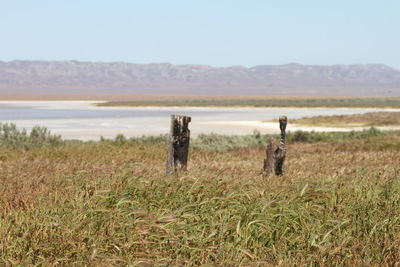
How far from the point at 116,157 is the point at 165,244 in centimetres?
1103

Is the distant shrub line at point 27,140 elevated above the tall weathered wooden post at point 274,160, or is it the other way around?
the tall weathered wooden post at point 274,160

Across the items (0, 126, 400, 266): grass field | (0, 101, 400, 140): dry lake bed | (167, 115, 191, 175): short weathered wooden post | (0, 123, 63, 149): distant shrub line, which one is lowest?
(0, 101, 400, 140): dry lake bed

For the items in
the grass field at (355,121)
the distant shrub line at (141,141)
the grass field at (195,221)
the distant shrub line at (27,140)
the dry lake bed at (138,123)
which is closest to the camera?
the grass field at (195,221)

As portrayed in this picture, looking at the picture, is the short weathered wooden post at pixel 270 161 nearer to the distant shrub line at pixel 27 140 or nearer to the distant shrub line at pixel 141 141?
the distant shrub line at pixel 141 141

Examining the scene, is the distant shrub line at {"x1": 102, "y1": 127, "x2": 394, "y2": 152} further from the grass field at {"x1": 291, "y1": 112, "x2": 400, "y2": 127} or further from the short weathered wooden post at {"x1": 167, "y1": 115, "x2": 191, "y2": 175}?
the grass field at {"x1": 291, "y1": 112, "x2": 400, "y2": 127}

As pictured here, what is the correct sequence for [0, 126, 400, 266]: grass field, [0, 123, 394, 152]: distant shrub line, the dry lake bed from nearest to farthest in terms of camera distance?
[0, 126, 400, 266]: grass field → [0, 123, 394, 152]: distant shrub line → the dry lake bed

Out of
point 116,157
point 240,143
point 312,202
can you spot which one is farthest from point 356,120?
point 312,202

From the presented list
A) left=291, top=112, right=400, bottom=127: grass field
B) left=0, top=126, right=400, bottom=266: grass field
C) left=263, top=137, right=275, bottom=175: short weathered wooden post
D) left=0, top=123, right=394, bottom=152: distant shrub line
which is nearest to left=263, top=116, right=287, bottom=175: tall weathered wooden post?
left=263, top=137, right=275, bottom=175: short weathered wooden post

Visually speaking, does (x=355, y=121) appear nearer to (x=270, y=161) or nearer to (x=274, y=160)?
(x=274, y=160)

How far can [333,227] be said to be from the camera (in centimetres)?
752

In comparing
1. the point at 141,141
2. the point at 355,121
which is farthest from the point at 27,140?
the point at 355,121

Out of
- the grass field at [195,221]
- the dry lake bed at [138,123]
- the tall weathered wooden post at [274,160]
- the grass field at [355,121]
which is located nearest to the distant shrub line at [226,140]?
the tall weathered wooden post at [274,160]

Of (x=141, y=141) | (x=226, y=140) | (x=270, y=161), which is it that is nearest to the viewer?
(x=270, y=161)

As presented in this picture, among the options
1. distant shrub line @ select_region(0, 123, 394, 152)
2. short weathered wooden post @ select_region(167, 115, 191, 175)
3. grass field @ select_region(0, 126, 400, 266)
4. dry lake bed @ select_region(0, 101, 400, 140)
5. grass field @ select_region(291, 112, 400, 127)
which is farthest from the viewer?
grass field @ select_region(291, 112, 400, 127)
